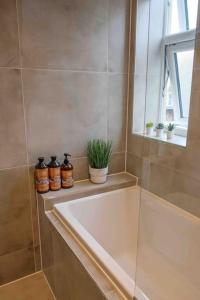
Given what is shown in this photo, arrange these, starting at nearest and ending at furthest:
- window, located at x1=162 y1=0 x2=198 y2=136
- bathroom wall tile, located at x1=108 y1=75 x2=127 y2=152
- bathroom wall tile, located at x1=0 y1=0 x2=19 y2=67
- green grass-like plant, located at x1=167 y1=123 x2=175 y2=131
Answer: bathroom wall tile, located at x1=0 y1=0 x2=19 y2=67 → window, located at x1=162 y1=0 x2=198 y2=136 → green grass-like plant, located at x1=167 y1=123 x2=175 y2=131 → bathroom wall tile, located at x1=108 y1=75 x2=127 y2=152

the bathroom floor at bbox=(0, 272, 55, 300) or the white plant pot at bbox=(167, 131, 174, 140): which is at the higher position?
the white plant pot at bbox=(167, 131, 174, 140)

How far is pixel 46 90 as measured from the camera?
4.87 feet

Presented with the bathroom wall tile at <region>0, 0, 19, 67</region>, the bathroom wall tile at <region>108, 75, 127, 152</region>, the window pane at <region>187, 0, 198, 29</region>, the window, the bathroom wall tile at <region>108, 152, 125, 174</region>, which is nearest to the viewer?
the bathroom wall tile at <region>0, 0, 19, 67</region>

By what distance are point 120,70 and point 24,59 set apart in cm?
71

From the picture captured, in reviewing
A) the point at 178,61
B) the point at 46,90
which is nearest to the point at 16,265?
the point at 46,90

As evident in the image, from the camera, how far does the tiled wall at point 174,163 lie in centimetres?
142

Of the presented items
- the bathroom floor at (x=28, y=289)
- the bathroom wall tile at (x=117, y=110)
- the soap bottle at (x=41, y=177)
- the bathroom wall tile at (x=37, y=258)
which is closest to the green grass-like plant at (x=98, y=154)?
the bathroom wall tile at (x=117, y=110)

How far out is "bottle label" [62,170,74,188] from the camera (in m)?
1.60

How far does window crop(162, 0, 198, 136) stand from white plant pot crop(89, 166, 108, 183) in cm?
60

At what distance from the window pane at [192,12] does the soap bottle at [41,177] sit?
4.28 ft

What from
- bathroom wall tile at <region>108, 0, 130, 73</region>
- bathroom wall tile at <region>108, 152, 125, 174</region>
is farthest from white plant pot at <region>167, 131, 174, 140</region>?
bathroom wall tile at <region>108, 0, 130, 73</region>

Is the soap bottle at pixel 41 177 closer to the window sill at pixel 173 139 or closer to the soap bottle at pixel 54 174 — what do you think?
the soap bottle at pixel 54 174

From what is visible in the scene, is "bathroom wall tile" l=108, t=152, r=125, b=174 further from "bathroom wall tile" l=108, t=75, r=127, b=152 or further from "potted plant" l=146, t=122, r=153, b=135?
"potted plant" l=146, t=122, r=153, b=135

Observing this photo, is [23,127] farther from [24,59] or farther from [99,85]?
[99,85]
